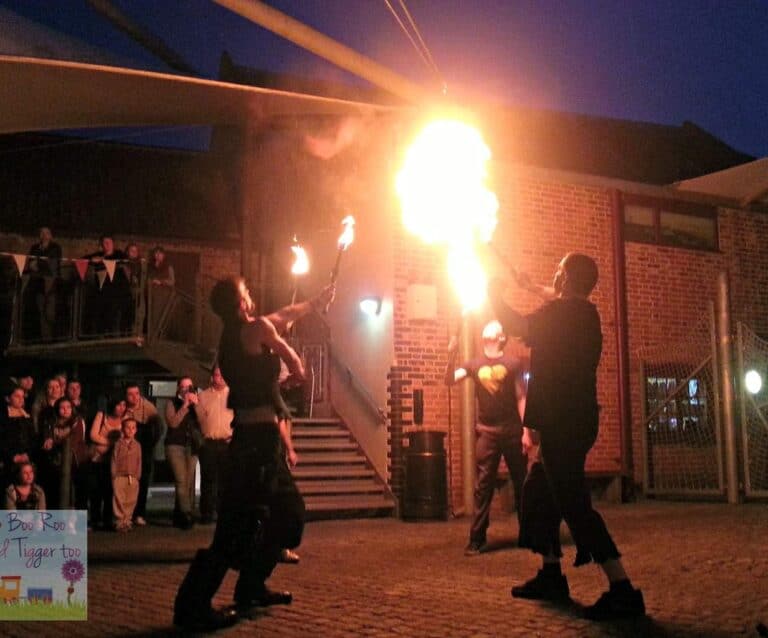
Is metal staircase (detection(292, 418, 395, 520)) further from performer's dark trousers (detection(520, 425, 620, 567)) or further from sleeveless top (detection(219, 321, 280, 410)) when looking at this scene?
sleeveless top (detection(219, 321, 280, 410))

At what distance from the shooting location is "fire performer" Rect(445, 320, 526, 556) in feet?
24.8

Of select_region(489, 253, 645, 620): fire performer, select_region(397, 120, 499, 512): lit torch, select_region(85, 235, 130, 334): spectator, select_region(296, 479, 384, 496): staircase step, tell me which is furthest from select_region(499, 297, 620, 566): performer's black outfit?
select_region(85, 235, 130, 334): spectator

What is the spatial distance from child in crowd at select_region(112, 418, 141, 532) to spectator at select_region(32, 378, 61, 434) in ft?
2.72

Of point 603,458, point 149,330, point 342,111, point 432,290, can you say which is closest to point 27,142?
point 149,330

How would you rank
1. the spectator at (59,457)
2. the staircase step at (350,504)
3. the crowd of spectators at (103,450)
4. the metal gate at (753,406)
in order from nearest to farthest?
the crowd of spectators at (103,450)
the spectator at (59,457)
the staircase step at (350,504)
the metal gate at (753,406)

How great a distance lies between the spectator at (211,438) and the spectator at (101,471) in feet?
3.34

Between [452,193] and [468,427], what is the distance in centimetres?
330

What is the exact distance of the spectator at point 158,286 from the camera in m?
13.9

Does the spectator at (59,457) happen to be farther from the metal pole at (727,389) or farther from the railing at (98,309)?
the metal pole at (727,389)

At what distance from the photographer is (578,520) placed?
16.1 ft

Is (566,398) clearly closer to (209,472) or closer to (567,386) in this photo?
(567,386)

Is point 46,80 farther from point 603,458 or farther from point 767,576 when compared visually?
point 603,458

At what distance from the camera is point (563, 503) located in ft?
16.4

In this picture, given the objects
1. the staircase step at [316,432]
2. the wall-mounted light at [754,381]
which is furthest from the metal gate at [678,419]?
the staircase step at [316,432]
